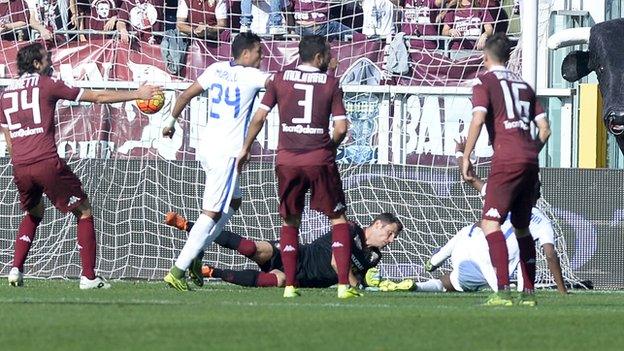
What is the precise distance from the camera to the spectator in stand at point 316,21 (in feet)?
55.3

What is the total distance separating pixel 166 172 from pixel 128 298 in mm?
4479

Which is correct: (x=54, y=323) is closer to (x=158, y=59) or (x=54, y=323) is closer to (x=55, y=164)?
(x=55, y=164)

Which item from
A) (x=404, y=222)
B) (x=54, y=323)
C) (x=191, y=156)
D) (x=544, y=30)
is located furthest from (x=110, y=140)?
(x=54, y=323)

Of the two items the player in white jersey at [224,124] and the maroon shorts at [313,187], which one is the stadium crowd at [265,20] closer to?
the player in white jersey at [224,124]

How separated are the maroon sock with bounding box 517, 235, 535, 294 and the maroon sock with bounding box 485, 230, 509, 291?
0.48 metres

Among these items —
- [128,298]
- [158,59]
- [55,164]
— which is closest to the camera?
[128,298]

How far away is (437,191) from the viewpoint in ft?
49.9

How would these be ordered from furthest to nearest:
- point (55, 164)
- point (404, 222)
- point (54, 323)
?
point (404, 222)
point (55, 164)
point (54, 323)

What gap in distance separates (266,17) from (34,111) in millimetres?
5713

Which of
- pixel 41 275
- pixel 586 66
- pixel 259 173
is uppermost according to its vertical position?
pixel 586 66

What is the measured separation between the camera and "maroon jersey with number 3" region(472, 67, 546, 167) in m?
10.5

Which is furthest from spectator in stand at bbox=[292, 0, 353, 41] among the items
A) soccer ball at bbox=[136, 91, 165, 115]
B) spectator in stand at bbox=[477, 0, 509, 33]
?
soccer ball at bbox=[136, 91, 165, 115]

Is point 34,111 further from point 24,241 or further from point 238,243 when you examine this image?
point 238,243

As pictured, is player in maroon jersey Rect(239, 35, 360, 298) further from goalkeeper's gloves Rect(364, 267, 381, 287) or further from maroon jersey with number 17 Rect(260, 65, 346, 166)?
goalkeeper's gloves Rect(364, 267, 381, 287)
